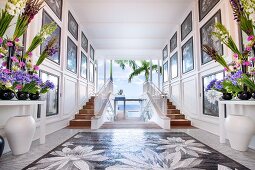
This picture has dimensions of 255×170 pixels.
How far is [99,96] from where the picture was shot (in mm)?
5750

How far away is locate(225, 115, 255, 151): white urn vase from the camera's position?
236 centimetres

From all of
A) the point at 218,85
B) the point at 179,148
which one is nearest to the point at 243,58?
the point at 218,85

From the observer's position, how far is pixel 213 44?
4.04m

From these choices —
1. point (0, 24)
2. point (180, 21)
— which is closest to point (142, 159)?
point (0, 24)

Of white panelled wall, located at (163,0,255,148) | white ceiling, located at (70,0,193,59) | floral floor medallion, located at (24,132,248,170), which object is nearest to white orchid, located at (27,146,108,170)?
floral floor medallion, located at (24,132,248,170)

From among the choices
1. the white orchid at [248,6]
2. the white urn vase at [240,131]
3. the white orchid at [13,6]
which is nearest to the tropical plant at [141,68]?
the white urn vase at [240,131]

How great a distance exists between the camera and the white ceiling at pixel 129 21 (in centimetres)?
518

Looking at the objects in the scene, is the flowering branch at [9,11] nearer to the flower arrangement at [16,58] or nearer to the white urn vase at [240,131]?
the flower arrangement at [16,58]

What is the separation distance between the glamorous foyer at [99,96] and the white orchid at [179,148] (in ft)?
0.05

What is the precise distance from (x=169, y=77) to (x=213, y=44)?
3.85 metres

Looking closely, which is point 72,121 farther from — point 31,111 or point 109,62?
Answer: point 109,62

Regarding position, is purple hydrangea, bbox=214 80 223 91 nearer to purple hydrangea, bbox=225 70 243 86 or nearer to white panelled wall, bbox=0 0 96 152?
purple hydrangea, bbox=225 70 243 86

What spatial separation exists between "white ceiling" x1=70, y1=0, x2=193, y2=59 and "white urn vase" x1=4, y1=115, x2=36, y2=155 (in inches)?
162

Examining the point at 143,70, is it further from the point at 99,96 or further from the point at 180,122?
the point at 180,122
